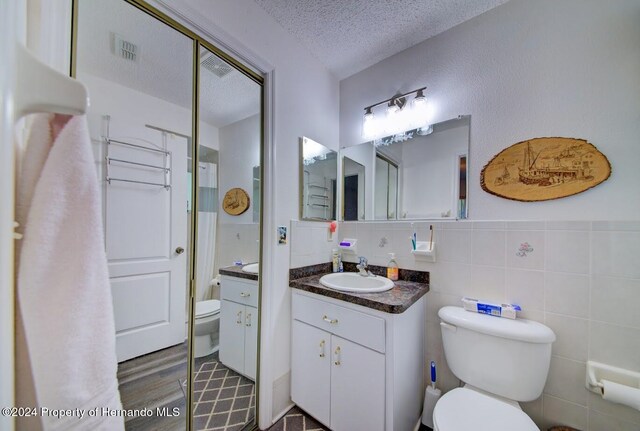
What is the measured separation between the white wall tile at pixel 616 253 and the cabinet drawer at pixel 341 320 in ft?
3.46

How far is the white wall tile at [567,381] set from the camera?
110 centimetres

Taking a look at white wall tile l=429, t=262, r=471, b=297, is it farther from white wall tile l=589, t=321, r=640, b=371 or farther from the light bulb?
the light bulb

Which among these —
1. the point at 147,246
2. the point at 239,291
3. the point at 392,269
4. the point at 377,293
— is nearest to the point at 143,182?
the point at 147,246

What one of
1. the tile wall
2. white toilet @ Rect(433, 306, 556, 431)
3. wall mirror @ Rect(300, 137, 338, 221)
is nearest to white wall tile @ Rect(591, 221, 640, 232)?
the tile wall

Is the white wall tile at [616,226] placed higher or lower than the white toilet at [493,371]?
higher

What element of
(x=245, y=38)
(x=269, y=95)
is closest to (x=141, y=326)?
(x=269, y=95)

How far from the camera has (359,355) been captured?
1194mm

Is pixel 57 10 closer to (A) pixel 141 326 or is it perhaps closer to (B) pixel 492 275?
(A) pixel 141 326

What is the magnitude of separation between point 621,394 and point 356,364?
1.09m

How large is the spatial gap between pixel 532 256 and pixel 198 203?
1769mm

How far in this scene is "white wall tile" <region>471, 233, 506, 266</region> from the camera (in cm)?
130

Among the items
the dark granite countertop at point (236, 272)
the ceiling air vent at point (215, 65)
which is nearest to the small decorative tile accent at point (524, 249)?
the dark granite countertop at point (236, 272)

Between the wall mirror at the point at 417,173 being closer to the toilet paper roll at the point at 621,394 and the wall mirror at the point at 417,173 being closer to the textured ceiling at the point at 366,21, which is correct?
the textured ceiling at the point at 366,21

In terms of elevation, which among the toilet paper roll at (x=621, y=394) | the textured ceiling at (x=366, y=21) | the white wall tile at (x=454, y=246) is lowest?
the toilet paper roll at (x=621, y=394)
